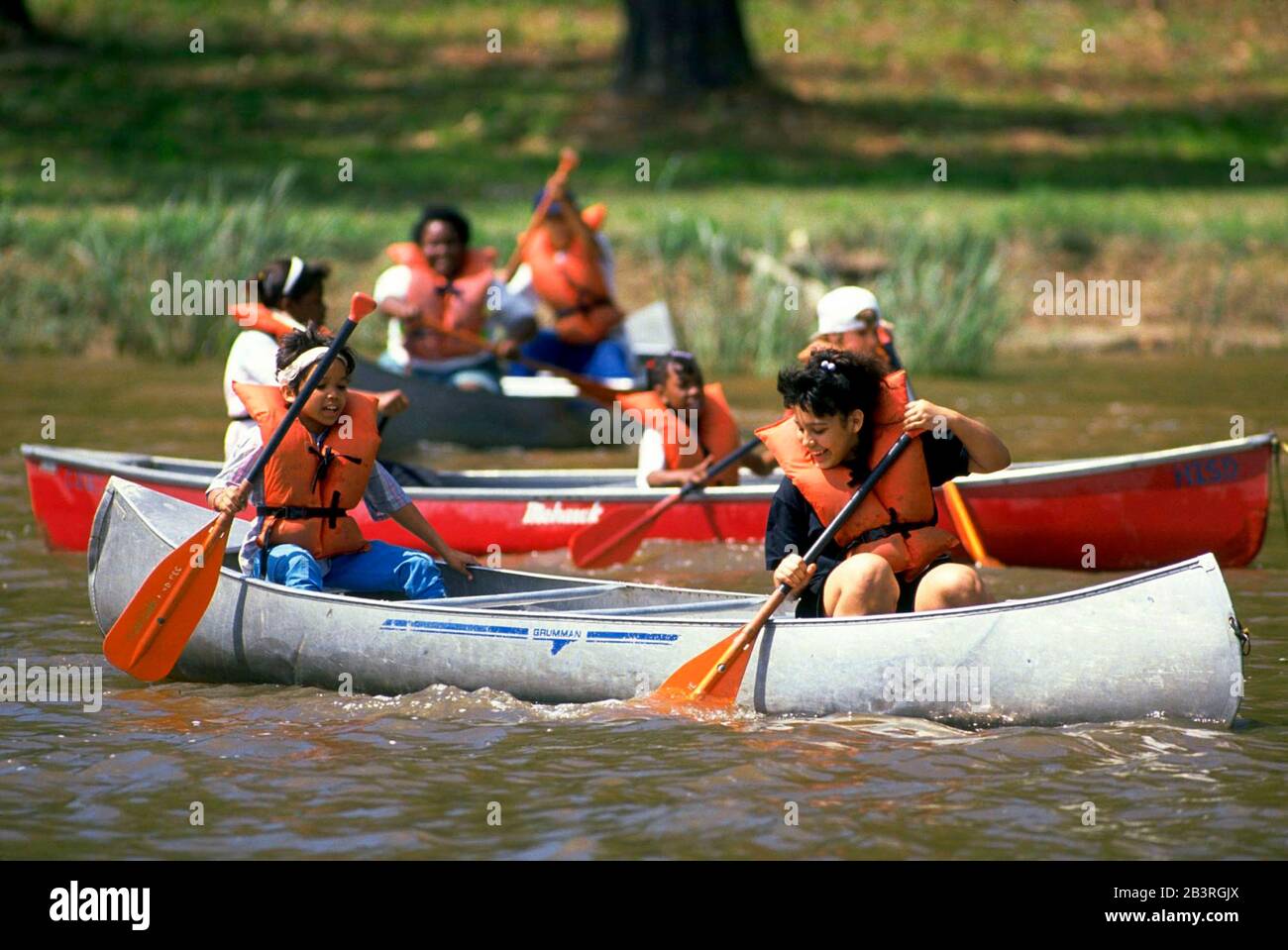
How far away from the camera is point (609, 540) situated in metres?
7.81

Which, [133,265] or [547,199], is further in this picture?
[133,265]

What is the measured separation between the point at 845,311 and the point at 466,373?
13.2ft

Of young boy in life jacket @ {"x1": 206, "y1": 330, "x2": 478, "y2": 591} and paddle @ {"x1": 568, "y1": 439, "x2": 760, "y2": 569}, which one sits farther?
paddle @ {"x1": 568, "y1": 439, "x2": 760, "y2": 569}

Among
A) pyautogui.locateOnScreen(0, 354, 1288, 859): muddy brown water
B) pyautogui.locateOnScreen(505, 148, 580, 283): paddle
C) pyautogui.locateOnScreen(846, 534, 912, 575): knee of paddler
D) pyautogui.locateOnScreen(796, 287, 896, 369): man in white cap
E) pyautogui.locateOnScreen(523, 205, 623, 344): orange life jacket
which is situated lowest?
pyautogui.locateOnScreen(0, 354, 1288, 859): muddy brown water

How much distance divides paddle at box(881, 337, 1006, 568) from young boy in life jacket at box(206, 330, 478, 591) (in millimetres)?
2267

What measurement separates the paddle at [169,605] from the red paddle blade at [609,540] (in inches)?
81.1

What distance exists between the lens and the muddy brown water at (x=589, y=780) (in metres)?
4.66

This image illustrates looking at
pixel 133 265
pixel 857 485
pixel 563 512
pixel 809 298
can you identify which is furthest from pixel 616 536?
pixel 133 265

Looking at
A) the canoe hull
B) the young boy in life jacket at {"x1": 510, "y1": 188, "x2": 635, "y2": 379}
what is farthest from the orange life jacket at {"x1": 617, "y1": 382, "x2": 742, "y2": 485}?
the young boy in life jacket at {"x1": 510, "y1": 188, "x2": 635, "y2": 379}

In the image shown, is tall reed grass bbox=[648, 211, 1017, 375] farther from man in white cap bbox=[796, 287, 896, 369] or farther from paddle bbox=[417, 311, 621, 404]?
man in white cap bbox=[796, 287, 896, 369]

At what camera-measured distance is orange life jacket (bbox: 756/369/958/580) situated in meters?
5.31

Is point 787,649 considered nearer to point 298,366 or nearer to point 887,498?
point 887,498

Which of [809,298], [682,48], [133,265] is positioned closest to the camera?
[133,265]
